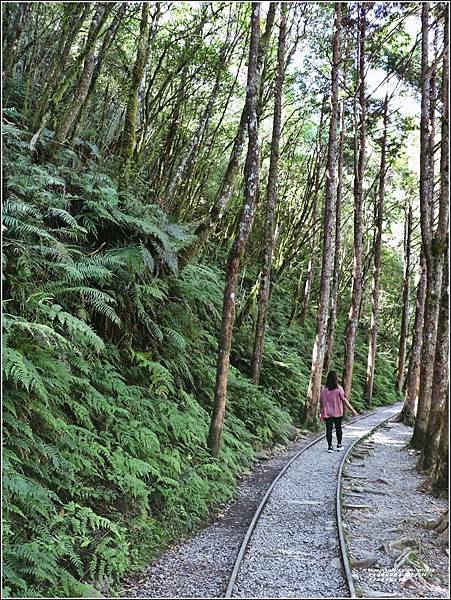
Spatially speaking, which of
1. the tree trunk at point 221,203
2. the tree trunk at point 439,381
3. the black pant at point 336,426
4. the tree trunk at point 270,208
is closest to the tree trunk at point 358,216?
the tree trunk at point 270,208

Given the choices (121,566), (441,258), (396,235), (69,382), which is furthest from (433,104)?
(396,235)

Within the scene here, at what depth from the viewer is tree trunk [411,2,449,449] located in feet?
34.2

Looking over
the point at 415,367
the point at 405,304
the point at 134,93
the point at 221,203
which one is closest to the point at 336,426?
the point at 221,203

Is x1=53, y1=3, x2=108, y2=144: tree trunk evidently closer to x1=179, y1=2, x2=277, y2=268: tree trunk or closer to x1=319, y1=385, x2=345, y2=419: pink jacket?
x1=179, y1=2, x2=277, y2=268: tree trunk

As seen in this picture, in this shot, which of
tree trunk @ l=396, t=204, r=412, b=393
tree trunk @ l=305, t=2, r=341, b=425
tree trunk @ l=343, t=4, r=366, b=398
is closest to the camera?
tree trunk @ l=305, t=2, r=341, b=425

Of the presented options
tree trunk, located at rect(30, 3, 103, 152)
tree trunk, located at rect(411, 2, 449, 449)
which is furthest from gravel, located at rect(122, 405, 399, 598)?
tree trunk, located at rect(30, 3, 103, 152)

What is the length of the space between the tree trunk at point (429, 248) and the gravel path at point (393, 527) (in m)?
1.54

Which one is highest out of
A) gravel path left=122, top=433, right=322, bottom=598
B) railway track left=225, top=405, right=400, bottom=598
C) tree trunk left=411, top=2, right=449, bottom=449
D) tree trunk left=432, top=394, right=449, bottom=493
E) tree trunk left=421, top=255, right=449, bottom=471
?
tree trunk left=411, top=2, right=449, bottom=449

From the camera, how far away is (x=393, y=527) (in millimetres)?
7242

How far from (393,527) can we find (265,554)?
2037 millimetres

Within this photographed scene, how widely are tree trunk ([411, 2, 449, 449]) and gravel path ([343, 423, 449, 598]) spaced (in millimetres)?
1536

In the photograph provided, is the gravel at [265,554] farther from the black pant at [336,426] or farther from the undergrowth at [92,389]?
the black pant at [336,426]

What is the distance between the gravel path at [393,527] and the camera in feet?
18.3

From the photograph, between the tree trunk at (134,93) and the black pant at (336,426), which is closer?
the tree trunk at (134,93)
